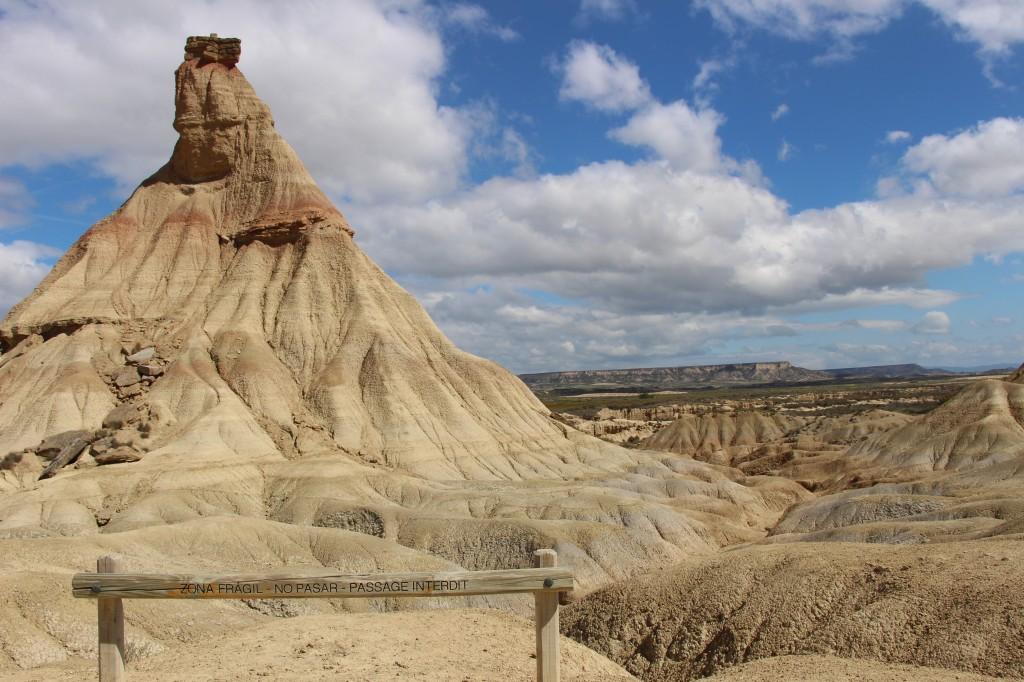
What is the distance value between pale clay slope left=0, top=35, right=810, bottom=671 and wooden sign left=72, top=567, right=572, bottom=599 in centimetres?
767

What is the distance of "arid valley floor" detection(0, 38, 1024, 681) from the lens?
13984 mm

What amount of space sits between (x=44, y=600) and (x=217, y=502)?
21820mm

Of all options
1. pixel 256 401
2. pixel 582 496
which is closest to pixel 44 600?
pixel 582 496

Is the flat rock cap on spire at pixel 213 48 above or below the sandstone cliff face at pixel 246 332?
above

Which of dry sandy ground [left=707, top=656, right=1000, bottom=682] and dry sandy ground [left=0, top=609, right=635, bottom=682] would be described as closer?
dry sandy ground [left=0, top=609, right=635, bottom=682]

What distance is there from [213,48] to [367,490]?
42.3 meters

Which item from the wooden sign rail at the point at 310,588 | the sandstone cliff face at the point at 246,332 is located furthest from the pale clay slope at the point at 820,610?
the sandstone cliff face at the point at 246,332

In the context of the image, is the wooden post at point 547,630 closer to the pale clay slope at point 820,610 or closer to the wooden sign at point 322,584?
the wooden sign at point 322,584

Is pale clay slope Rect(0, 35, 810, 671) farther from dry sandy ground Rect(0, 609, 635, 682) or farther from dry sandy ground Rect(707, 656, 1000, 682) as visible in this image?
dry sandy ground Rect(707, 656, 1000, 682)

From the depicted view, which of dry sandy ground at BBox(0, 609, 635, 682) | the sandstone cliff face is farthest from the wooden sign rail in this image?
the sandstone cliff face

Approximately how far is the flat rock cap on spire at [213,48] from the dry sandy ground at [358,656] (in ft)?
195

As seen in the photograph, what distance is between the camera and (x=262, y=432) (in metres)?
46.4

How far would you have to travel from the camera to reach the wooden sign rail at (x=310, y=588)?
29.7 ft

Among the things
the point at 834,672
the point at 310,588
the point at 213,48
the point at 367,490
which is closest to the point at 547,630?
the point at 310,588
